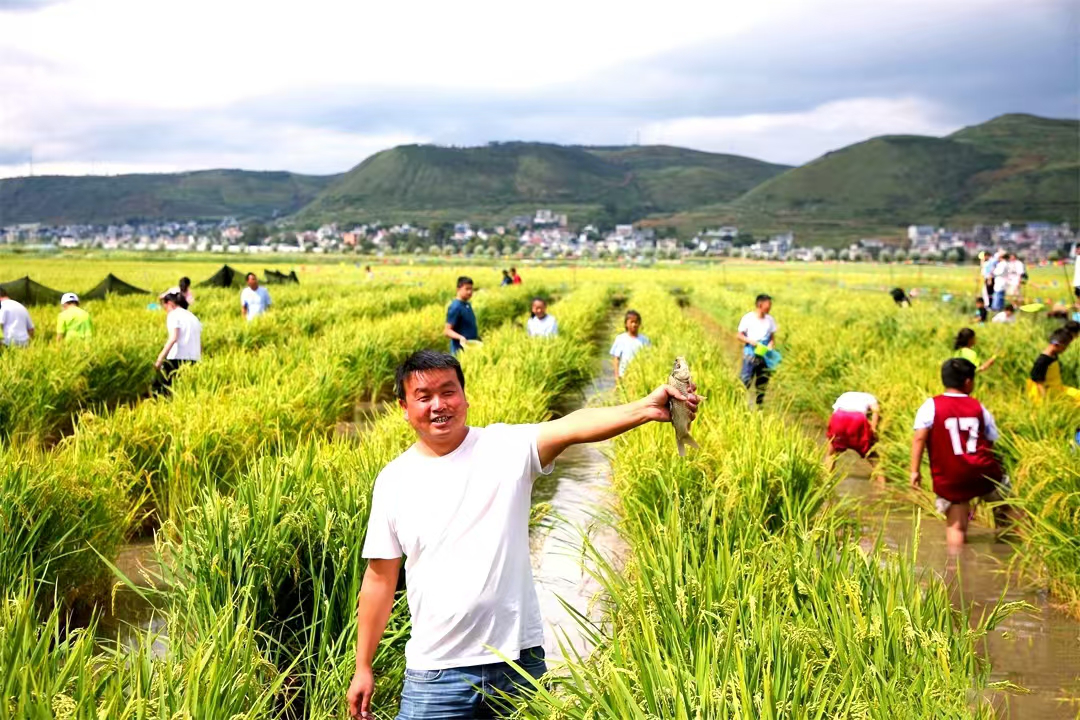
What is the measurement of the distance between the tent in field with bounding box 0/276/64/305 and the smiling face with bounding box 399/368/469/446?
18.4 m

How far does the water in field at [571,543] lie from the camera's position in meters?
4.51

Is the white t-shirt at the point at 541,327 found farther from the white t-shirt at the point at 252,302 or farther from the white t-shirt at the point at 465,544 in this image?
the white t-shirt at the point at 465,544

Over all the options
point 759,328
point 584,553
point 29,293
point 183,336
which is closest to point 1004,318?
point 759,328

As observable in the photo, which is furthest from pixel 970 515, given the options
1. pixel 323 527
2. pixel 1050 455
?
pixel 323 527

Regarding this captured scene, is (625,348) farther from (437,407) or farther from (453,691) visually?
(453,691)

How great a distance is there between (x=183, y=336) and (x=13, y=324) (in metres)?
2.61

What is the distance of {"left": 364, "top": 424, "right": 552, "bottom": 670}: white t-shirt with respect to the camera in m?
2.53

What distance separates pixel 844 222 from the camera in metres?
167

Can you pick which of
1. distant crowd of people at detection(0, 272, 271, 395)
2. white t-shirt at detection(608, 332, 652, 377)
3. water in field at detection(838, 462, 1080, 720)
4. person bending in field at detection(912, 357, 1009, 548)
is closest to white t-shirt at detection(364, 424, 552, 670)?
water in field at detection(838, 462, 1080, 720)

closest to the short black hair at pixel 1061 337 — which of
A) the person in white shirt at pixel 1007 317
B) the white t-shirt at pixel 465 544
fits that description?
the white t-shirt at pixel 465 544

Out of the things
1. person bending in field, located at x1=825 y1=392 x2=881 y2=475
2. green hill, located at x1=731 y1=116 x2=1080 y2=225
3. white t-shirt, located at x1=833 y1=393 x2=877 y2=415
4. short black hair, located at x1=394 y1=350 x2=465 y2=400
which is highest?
green hill, located at x1=731 y1=116 x2=1080 y2=225

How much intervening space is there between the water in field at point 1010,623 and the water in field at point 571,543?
4.86 feet

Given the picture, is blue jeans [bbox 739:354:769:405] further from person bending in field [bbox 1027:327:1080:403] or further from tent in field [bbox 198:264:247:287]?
tent in field [bbox 198:264:247:287]

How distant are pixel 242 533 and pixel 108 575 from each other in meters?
1.55
